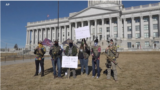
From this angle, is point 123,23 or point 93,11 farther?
point 93,11

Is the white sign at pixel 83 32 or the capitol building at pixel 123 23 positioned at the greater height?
the capitol building at pixel 123 23

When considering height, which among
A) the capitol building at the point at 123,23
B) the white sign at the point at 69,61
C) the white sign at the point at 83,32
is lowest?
the white sign at the point at 69,61

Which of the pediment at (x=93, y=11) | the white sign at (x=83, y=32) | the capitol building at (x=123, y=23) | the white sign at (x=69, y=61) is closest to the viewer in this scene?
the white sign at (x=69, y=61)

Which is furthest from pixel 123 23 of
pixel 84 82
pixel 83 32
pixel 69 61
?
pixel 84 82

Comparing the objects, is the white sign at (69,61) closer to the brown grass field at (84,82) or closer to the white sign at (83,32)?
the brown grass field at (84,82)

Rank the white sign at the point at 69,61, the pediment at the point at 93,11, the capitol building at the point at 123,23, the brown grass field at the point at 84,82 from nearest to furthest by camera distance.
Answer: the brown grass field at the point at 84,82, the white sign at the point at 69,61, the capitol building at the point at 123,23, the pediment at the point at 93,11

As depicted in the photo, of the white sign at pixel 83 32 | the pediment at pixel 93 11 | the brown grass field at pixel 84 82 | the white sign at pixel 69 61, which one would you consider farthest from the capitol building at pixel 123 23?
the white sign at pixel 69 61

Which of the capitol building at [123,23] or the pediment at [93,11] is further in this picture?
the pediment at [93,11]

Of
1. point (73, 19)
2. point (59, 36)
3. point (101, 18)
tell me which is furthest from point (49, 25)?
point (101, 18)

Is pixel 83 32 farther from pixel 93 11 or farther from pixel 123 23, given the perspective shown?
pixel 123 23

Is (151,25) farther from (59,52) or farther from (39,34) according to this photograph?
(39,34)

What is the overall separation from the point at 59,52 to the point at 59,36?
6522 centimetres

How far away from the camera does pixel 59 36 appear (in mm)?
72312

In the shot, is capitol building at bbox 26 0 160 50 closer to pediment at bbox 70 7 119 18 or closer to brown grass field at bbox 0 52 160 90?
pediment at bbox 70 7 119 18
